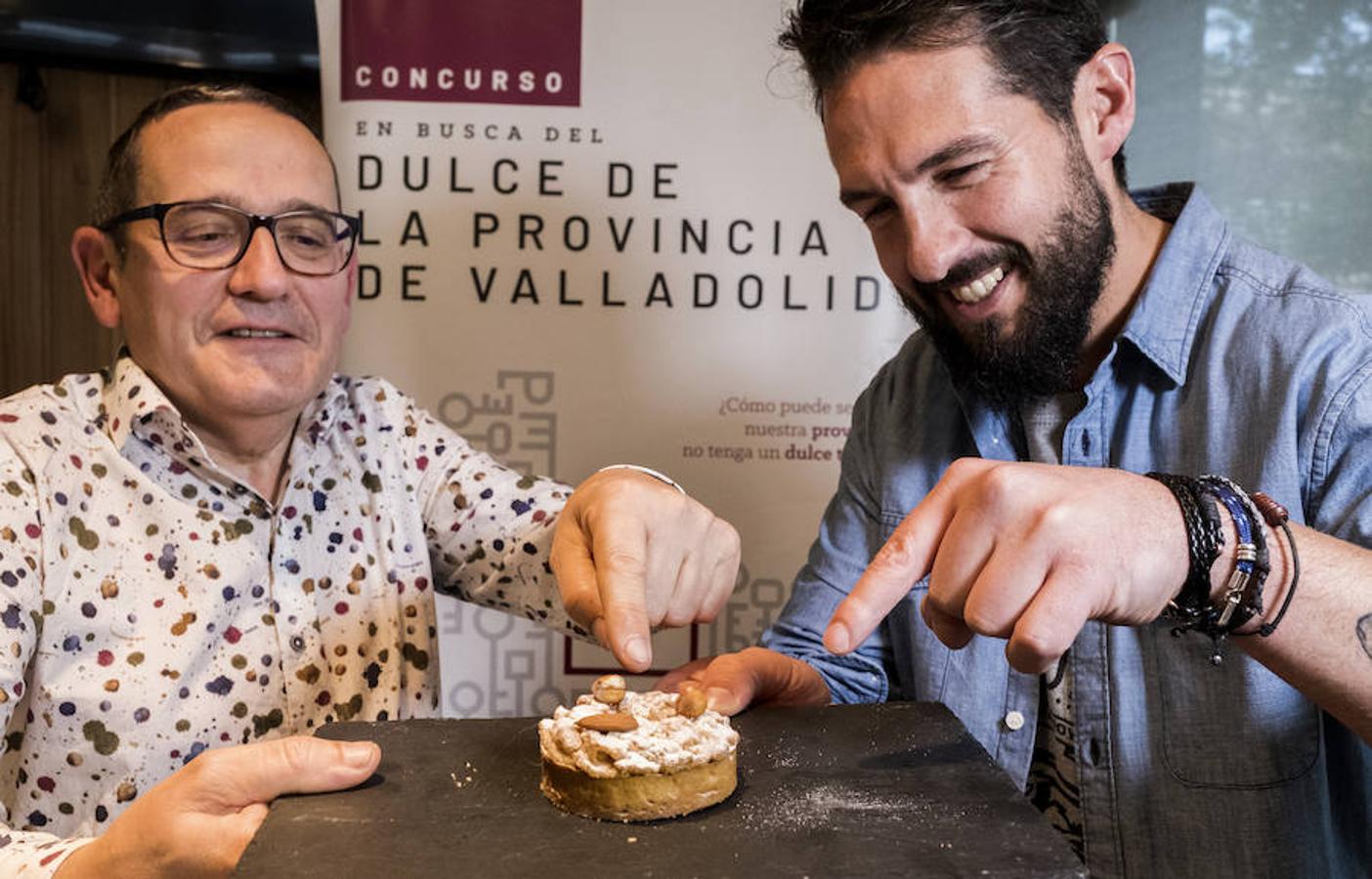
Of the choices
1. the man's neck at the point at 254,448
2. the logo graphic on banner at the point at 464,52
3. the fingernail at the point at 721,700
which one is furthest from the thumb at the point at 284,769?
the logo graphic on banner at the point at 464,52

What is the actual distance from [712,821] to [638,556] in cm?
41

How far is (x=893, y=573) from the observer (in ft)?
3.92

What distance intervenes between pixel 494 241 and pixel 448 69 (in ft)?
1.23

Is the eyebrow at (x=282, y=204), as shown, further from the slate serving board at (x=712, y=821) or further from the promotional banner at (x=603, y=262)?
the promotional banner at (x=603, y=262)

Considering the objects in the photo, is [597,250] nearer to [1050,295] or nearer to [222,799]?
[1050,295]

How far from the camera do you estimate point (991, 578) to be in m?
1.14

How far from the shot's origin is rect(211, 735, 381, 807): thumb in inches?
45.3

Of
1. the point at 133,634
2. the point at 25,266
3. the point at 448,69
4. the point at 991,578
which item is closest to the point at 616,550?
the point at 991,578

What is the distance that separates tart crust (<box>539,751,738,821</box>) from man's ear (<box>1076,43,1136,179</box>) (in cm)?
110

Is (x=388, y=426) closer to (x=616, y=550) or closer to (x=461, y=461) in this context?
(x=461, y=461)

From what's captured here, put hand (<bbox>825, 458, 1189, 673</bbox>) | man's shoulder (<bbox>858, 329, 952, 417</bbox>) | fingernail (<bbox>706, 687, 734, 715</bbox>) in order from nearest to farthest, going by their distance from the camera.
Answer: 1. hand (<bbox>825, 458, 1189, 673</bbox>)
2. fingernail (<bbox>706, 687, 734, 715</bbox>)
3. man's shoulder (<bbox>858, 329, 952, 417</bbox>)

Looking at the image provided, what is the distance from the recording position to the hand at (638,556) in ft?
4.72

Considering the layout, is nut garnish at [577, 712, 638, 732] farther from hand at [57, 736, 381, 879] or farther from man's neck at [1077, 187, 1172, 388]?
man's neck at [1077, 187, 1172, 388]

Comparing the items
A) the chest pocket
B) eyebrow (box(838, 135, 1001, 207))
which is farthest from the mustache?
the chest pocket
